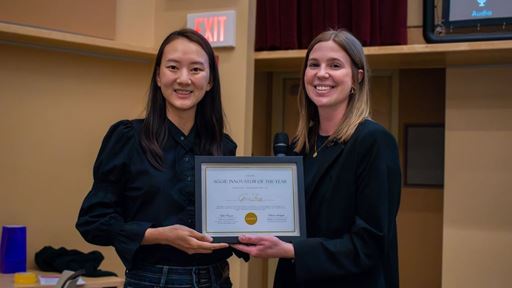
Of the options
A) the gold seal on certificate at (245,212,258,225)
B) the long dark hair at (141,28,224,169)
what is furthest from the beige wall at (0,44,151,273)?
the gold seal on certificate at (245,212,258,225)

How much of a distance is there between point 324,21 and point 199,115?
2.61 meters

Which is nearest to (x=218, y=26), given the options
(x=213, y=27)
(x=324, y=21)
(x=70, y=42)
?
(x=213, y=27)

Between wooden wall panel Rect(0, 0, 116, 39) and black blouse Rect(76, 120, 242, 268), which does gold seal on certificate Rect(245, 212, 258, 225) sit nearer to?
black blouse Rect(76, 120, 242, 268)

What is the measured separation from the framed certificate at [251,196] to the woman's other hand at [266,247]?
4 cm

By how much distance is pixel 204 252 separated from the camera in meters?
1.84

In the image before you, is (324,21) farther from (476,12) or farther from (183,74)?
(183,74)

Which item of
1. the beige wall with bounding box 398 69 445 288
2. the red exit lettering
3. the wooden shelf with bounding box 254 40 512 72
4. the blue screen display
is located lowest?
the beige wall with bounding box 398 69 445 288

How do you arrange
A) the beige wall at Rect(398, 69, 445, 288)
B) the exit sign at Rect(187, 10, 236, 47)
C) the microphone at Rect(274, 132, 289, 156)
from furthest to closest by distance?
the beige wall at Rect(398, 69, 445, 288) < the exit sign at Rect(187, 10, 236, 47) < the microphone at Rect(274, 132, 289, 156)

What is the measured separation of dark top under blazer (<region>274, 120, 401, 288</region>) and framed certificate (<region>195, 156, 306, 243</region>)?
0.06 m

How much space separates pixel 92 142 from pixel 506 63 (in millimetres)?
2753

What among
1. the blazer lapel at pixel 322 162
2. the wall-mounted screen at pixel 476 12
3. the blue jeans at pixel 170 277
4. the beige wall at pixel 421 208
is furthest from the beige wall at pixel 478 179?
the blue jeans at pixel 170 277

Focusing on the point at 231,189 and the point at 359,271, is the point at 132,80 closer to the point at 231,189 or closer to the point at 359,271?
the point at 231,189

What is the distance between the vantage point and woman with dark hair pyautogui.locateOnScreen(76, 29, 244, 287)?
1867 millimetres

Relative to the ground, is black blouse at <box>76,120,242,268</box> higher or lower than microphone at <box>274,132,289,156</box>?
lower
